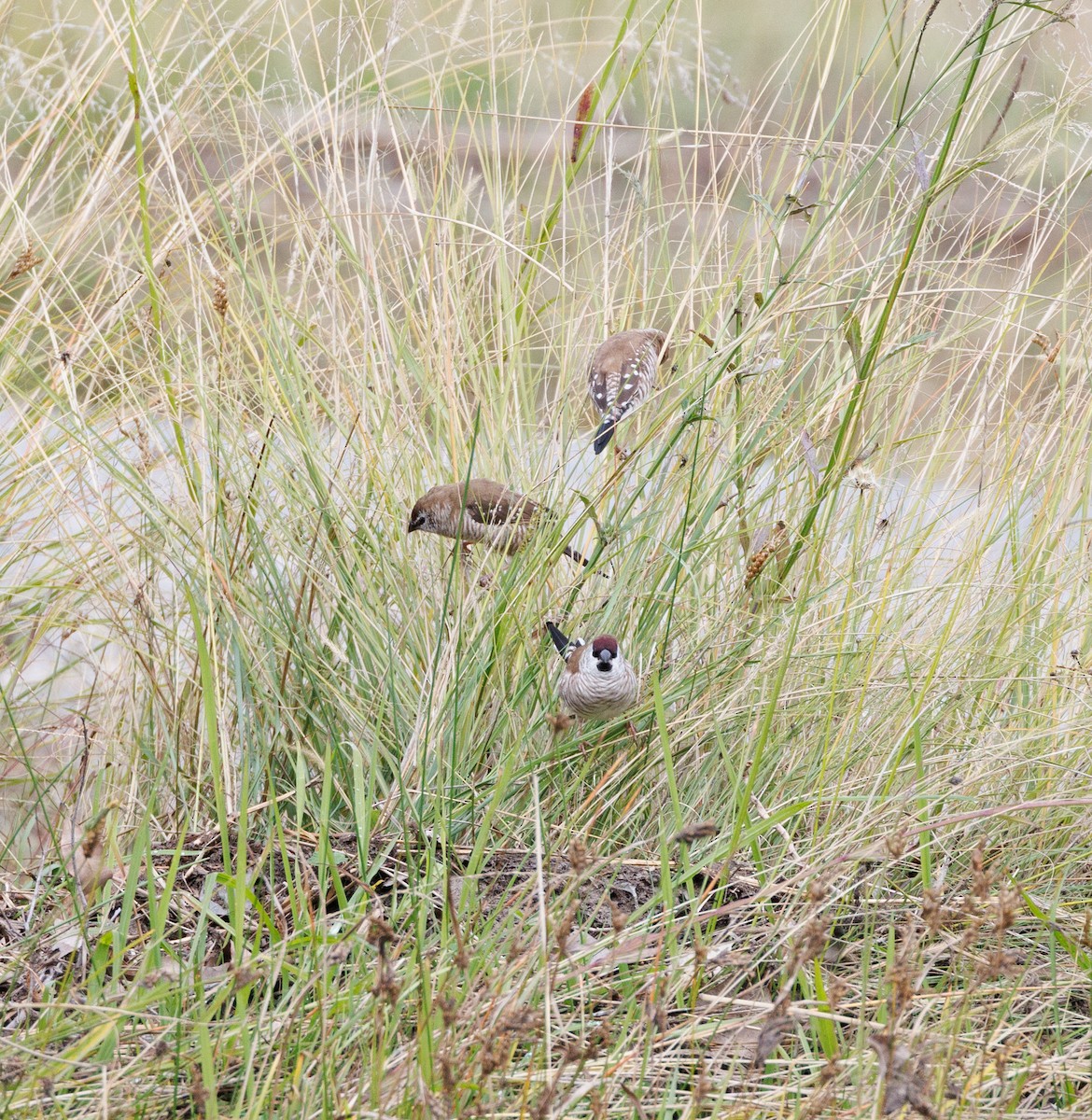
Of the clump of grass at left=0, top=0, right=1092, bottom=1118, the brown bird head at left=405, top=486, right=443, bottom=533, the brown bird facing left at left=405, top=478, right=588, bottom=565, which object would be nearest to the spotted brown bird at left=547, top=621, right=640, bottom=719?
the clump of grass at left=0, top=0, right=1092, bottom=1118

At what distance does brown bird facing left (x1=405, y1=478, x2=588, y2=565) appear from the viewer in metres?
2.16

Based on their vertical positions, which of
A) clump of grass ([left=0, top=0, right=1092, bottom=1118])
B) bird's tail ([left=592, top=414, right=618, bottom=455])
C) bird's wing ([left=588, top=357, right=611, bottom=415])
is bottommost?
clump of grass ([left=0, top=0, right=1092, bottom=1118])

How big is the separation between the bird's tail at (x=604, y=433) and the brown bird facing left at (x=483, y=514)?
18cm

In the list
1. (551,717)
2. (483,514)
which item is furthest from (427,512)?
(551,717)

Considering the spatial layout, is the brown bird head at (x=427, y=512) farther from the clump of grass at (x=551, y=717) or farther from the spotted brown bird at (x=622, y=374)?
the spotted brown bird at (x=622, y=374)

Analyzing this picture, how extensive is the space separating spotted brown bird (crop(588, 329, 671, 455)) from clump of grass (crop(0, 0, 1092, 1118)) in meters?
0.07

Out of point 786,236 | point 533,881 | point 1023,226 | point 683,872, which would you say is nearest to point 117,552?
point 533,881

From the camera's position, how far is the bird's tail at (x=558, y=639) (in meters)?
2.11

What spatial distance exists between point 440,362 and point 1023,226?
401 centimetres

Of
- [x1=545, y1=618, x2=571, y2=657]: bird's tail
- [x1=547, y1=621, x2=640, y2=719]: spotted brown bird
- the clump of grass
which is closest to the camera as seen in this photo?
the clump of grass

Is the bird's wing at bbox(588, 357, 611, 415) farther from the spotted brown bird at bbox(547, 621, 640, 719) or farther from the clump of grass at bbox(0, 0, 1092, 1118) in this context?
the spotted brown bird at bbox(547, 621, 640, 719)

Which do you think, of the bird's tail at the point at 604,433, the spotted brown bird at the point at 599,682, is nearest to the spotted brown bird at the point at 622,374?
the bird's tail at the point at 604,433

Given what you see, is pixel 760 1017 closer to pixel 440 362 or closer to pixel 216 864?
pixel 216 864

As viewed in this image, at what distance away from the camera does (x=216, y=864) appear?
1.89 m
